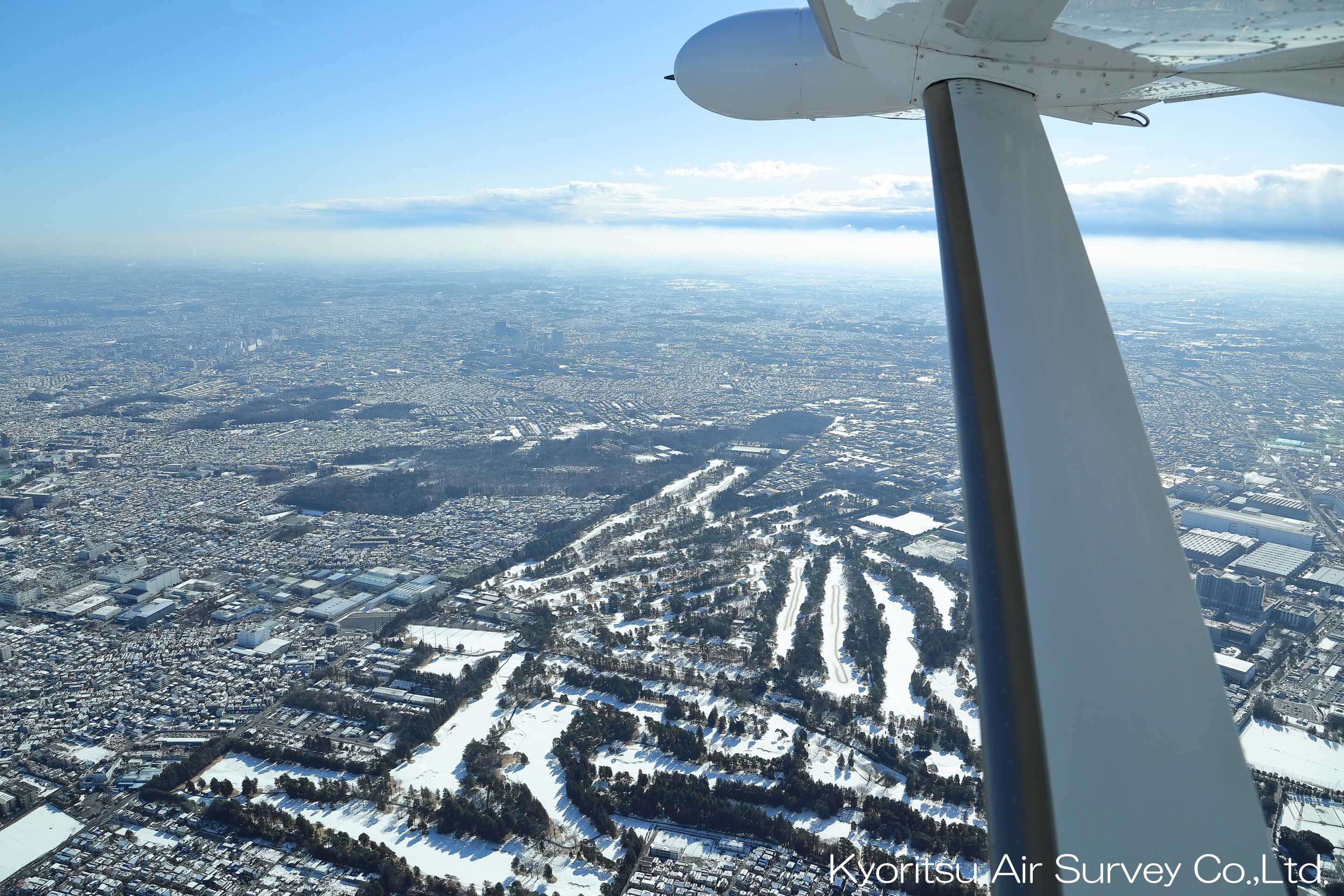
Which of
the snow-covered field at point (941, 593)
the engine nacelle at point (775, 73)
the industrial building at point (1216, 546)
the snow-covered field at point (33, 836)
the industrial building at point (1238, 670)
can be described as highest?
the engine nacelle at point (775, 73)

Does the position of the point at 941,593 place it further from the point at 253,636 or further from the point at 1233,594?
the point at 253,636

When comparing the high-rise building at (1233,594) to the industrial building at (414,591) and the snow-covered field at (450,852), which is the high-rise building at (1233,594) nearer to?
the snow-covered field at (450,852)

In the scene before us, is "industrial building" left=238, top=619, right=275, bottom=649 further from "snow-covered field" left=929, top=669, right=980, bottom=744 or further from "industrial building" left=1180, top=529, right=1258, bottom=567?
"industrial building" left=1180, top=529, right=1258, bottom=567

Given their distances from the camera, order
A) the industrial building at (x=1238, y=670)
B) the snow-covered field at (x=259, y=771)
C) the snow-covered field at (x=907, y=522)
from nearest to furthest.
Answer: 1. the snow-covered field at (x=259, y=771)
2. the industrial building at (x=1238, y=670)
3. the snow-covered field at (x=907, y=522)

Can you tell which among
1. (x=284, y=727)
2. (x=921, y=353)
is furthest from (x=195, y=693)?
(x=921, y=353)

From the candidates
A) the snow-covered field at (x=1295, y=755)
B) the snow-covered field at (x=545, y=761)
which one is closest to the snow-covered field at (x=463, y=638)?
the snow-covered field at (x=545, y=761)

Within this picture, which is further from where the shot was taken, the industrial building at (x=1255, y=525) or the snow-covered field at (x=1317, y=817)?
the industrial building at (x=1255, y=525)
